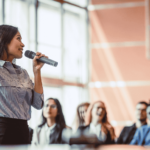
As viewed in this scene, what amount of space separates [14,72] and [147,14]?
156 inches

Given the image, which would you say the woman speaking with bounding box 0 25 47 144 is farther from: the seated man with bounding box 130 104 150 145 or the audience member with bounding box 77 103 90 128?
the audience member with bounding box 77 103 90 128

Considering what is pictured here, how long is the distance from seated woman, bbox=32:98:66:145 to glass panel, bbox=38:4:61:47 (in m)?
1.10

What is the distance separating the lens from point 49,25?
3967 mm

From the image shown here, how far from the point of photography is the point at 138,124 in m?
3.33

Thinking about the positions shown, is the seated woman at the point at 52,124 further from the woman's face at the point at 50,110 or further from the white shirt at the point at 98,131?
the white shirt at the point at 98,131

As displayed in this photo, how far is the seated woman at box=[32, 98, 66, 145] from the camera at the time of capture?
9.00 feet

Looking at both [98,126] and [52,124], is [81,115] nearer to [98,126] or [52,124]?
[98,126]

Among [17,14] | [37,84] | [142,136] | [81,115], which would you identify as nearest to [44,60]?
[37,84]

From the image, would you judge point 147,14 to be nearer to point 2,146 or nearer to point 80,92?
point 80,92

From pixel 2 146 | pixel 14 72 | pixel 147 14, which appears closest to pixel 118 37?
pixel 147 14

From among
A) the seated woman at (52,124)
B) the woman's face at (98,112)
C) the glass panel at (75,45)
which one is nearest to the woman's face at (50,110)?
the seated woman at (52,124)

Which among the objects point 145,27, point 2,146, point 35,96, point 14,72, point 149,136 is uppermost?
point 145,27

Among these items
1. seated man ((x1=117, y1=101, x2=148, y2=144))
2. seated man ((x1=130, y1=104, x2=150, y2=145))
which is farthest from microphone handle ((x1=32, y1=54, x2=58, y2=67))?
seated man ((x1=117, y1=101, x2=148, y2=144))

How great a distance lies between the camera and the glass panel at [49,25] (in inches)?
145
